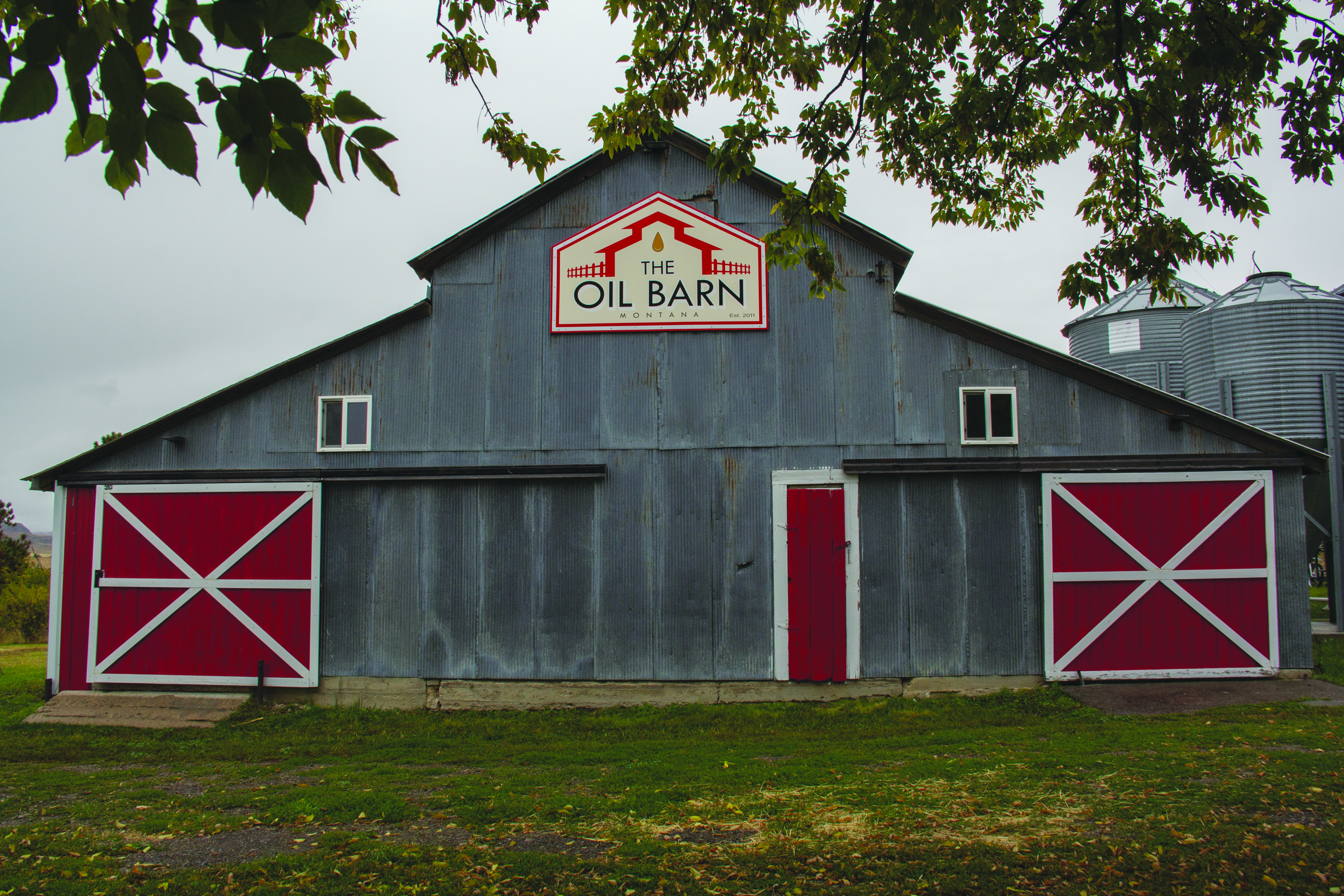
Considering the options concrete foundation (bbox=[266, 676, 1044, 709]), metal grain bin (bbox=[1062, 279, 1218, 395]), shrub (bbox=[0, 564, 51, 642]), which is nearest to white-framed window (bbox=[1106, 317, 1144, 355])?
metal grain bin (bbox=[1062, 279, 1218, 395])

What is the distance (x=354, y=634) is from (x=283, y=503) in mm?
1908

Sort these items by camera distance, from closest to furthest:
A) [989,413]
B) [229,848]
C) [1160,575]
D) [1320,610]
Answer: [229,848] < [1160,575] < [989,413] < [1320,610]

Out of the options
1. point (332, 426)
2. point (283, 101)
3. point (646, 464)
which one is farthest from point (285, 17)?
point (332, 426)

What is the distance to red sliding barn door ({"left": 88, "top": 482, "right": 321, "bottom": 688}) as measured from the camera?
10.1 metres

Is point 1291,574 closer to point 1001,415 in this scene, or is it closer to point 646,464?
point 1001,415

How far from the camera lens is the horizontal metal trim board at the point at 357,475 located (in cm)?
1008

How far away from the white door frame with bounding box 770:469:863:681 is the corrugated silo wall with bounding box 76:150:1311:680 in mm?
113

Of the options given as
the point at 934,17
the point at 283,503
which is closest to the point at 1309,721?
the point at 934,17

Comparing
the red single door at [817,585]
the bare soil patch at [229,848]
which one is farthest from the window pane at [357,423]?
the red single door at [817,585]

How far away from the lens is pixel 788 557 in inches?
392

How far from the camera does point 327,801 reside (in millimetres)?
6395

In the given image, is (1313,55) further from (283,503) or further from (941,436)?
(283,503)

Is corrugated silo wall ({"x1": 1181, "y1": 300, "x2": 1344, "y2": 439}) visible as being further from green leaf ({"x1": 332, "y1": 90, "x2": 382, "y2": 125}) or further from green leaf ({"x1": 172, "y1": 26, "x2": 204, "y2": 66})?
green leaf ({"x1": 172, "y1": 26, "x2": 204, "y2": 66})

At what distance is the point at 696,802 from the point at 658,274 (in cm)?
654
